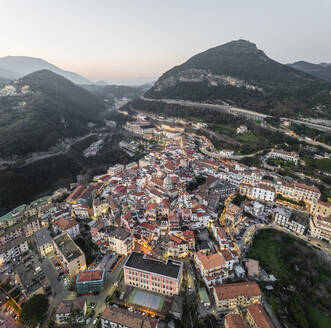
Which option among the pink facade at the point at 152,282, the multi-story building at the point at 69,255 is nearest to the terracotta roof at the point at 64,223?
the multi-story building at the point at 69,255

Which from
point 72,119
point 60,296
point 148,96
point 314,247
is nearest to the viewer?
point 60,296

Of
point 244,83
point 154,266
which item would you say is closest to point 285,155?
point 154,266

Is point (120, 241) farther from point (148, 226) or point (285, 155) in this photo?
point (285, 155)

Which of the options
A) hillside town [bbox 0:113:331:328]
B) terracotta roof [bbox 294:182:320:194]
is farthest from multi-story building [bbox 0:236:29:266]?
terracotta roof [bbox 294:182:320:194]

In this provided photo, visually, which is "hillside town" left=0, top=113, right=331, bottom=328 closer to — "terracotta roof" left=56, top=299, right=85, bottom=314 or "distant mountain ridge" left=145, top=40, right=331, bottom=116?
"terracotta roof" left=56, top=299, right=85, bottom=314

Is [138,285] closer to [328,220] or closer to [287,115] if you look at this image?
[328,220]

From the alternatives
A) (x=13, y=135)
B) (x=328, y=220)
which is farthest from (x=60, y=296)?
(x=13, y=135)
